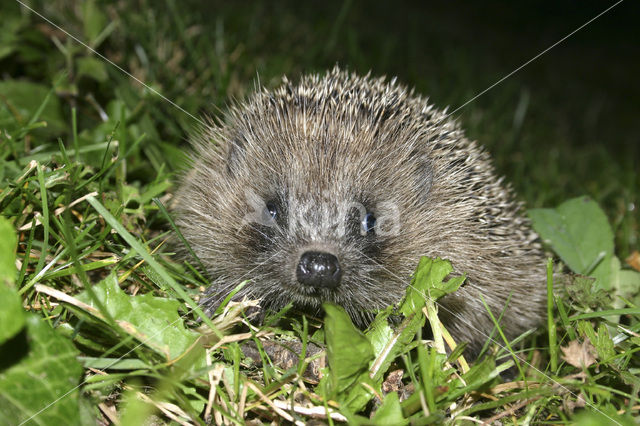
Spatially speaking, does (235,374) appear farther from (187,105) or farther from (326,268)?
(187,105)

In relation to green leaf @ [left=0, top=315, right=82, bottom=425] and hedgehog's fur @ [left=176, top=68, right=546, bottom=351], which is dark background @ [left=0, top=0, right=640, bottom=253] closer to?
hedgehog's fur @ [left=176, top=68, right=546, bottom=351]

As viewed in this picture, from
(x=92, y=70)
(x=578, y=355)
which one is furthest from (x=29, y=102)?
(x=578, y=355)

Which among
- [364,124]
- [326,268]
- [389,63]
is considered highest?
[389,63]

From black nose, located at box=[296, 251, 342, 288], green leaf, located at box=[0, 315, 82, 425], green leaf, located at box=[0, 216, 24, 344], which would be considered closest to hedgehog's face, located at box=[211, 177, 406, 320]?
black nose, located at box=[296, 251, 342, 288]

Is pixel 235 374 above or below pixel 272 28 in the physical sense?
below

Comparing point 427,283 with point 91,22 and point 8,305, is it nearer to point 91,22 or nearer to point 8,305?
point 8,305

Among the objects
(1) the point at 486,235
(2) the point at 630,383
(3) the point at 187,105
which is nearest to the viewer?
(2) the point at 630,383

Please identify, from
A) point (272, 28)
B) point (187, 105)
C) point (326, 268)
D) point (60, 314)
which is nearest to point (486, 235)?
point (326, 268)
